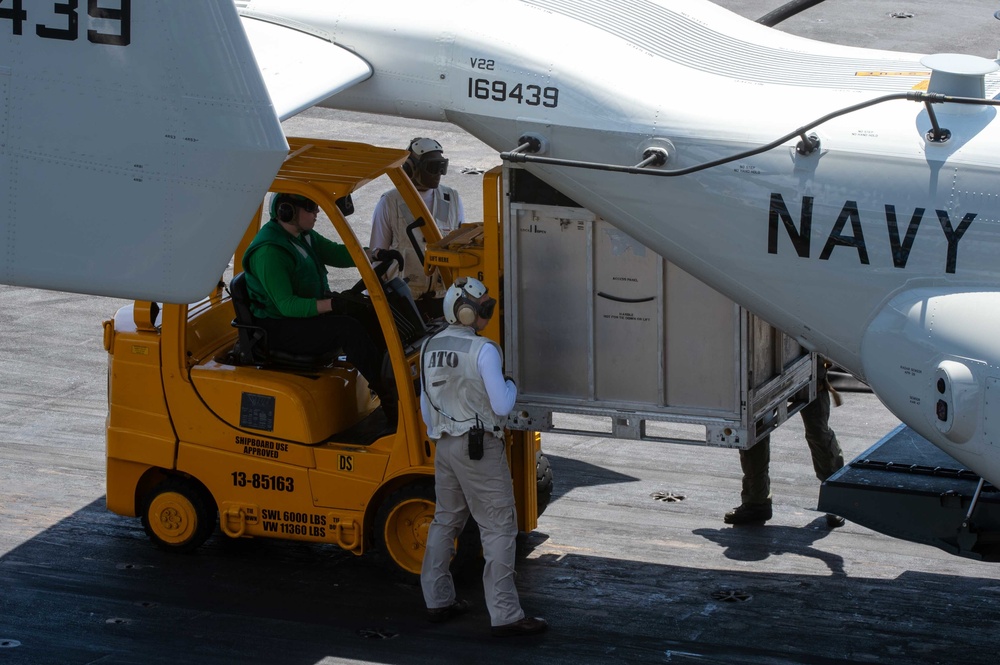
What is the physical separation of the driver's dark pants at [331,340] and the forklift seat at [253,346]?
3 centimetres

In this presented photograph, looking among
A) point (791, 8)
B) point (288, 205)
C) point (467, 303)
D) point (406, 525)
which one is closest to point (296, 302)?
point (288, 205)

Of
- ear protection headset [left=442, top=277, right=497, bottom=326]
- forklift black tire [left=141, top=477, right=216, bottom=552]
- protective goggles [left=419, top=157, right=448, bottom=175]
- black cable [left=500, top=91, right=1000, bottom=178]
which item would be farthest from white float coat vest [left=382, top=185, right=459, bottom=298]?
forklift black tire [left=141, top=477, right=216, bottom=552]

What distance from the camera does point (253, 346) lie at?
7.94m

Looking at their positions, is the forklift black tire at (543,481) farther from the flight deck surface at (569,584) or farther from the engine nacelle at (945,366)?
the engine nacelle at (945,366)

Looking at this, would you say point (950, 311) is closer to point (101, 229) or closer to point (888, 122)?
point (888, 122)

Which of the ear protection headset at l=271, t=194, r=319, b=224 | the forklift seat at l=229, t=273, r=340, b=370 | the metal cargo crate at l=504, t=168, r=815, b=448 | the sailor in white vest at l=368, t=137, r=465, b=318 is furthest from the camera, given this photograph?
the sailor in white vest at l=368, t=137, r=465, b=318

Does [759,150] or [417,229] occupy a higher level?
[759,150]

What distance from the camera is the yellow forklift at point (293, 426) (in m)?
7.66

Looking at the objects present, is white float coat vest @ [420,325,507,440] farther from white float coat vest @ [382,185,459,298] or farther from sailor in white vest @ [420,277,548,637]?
white float coat vest @ [382,185,459,298]

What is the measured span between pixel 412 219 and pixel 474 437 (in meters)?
2.17

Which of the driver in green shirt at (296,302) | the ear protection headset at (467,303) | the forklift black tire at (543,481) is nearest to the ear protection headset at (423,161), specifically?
the driver in green shirt at (296,302)

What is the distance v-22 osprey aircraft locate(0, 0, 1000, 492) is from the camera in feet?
21.6

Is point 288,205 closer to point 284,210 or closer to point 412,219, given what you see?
point 284,210

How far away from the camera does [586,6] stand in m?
7.72
